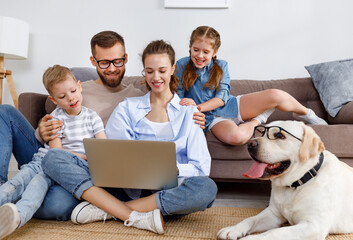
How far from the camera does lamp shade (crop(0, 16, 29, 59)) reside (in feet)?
8.89

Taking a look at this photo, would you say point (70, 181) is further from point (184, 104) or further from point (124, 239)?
point (184, 104)

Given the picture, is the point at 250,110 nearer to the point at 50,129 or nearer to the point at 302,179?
the point at 302,179

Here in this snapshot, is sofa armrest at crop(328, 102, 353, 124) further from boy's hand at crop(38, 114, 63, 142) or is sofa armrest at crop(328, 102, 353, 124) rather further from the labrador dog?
boy's hand at crop(38, 114, 63, 142)

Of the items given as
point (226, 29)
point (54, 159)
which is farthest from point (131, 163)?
point (226, 29)

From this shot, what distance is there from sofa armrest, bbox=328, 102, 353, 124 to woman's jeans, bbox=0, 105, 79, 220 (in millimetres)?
1717

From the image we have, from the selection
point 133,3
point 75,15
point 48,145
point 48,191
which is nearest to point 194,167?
point 48,191

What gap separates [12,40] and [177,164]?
2.20 meters

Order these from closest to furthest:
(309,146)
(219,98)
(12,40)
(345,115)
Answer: (309,146) → (219,98) → (345,115) → (12,40)

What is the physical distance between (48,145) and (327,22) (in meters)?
2.53

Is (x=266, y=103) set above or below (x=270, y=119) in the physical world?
above

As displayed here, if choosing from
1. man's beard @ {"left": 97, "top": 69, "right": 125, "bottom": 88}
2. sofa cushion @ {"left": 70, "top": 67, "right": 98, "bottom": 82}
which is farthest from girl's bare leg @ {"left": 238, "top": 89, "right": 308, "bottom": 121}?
sofa cushion @ {"left": 70, "top": 67, "right": 98, "bottom": 82}

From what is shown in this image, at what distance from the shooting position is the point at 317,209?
113cm

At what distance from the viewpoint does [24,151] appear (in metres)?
1.62

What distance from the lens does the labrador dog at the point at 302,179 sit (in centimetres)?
114
